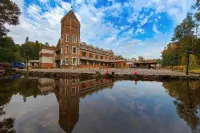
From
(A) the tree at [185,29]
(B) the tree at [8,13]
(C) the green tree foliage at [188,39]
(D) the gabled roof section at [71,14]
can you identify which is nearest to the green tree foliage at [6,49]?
(B) the tree at [8,13]

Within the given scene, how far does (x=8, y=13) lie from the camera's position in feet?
66.3

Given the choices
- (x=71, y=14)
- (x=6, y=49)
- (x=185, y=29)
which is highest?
(x=71, y=14)

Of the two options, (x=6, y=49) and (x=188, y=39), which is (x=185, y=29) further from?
(x=6, y=49)

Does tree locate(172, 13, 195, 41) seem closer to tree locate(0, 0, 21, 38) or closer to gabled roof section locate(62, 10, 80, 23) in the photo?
gabled roof section locate(62, 10, 80, 23)

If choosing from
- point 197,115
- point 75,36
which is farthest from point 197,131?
point 75,36

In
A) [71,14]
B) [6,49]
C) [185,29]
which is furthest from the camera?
[185,29]

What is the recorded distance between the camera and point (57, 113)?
5.75 metres

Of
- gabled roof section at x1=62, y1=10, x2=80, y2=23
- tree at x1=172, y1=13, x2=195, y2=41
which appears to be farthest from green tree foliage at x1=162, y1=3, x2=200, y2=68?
gabled roof section at x1=62, y1=10, x2=80, y2=23

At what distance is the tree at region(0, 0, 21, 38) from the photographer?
19.1 m

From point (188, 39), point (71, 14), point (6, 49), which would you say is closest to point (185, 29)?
point (188, 39)

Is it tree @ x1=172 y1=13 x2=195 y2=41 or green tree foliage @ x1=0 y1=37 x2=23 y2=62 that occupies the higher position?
tree @ x1=172 y1=13 x2=195 y2=41

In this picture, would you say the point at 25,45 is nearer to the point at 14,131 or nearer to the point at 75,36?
the point at 75,36

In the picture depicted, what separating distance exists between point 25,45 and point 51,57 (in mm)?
36817

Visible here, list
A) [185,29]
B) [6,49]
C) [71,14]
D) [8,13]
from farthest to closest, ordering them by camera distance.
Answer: [185,29]
[71,14]
[6,49]
[8,13]
